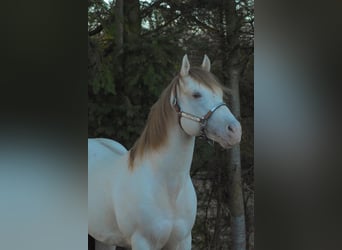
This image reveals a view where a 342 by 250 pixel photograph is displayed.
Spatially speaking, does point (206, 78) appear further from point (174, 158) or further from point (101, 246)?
point (101, 246)

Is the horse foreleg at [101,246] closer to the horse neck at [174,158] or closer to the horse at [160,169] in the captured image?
the horse at [160,169]

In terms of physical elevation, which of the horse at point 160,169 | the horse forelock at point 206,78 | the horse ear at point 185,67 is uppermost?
the horse ear at point 185,67

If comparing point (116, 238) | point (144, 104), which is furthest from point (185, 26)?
point (116, 238)

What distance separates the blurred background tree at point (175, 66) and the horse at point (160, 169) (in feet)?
0.11

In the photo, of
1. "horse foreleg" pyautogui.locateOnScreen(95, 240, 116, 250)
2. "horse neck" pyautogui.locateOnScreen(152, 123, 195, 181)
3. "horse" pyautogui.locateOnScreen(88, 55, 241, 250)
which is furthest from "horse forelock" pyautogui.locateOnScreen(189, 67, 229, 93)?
"horse foreleg" pyautogui.locateOnScreen(95, 240, 116, 250)

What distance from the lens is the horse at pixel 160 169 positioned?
1576 mm

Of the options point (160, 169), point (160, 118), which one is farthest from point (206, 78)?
point (160, 169)

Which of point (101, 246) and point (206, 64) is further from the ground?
point (206, 64)

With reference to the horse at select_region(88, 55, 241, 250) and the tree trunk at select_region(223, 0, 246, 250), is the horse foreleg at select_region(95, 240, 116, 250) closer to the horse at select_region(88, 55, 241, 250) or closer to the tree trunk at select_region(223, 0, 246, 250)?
the horse at select_region(88, 55, 241, 250)

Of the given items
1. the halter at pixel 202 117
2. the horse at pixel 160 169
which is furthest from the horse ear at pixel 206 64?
the halter at pixel 202 117

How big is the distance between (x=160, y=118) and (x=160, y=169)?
0.55 ft

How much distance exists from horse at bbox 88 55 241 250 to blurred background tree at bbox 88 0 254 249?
0.03 metres

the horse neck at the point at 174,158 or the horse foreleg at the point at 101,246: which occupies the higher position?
the horse neck at the point at 174,158

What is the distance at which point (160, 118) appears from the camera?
1618 millimetres
